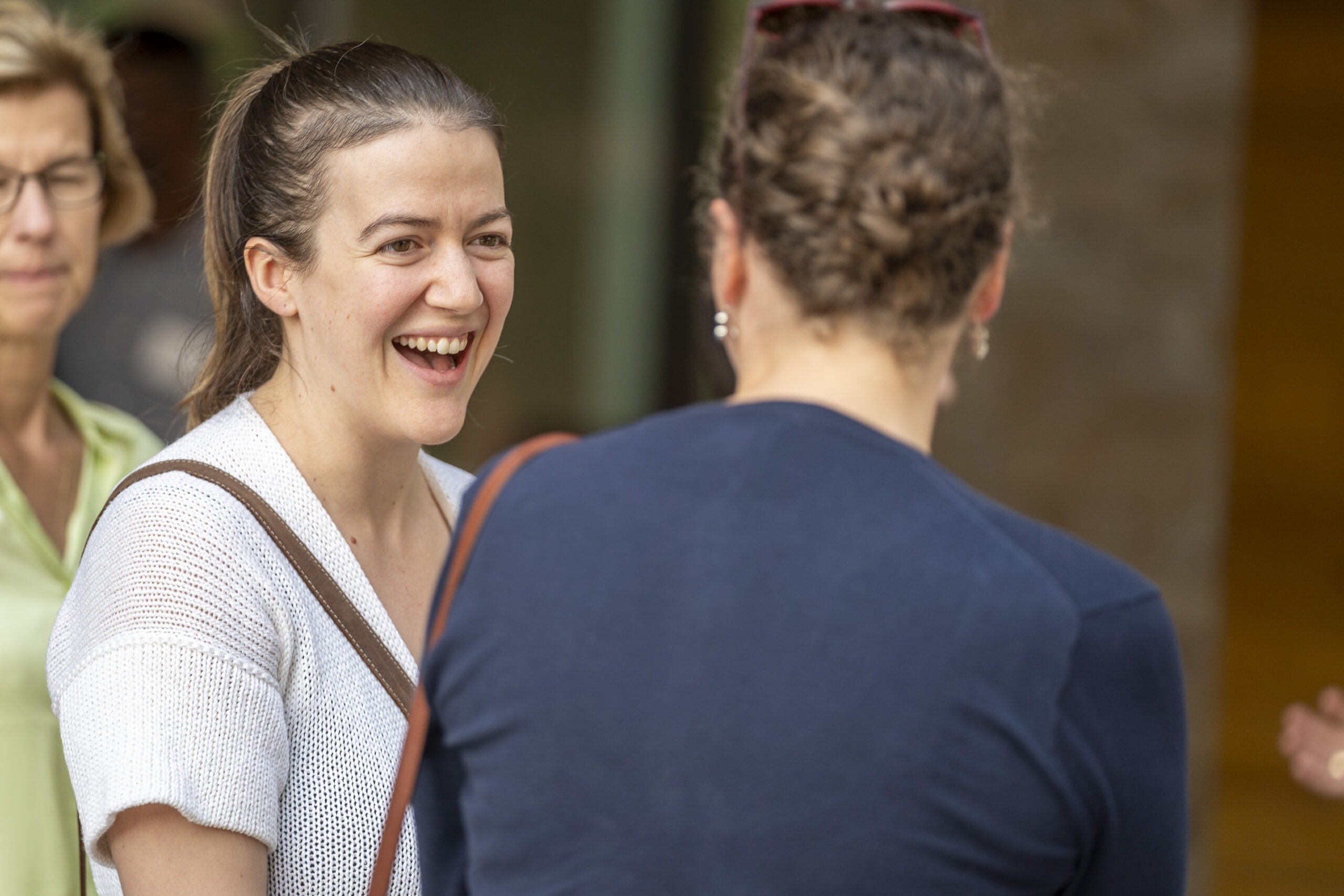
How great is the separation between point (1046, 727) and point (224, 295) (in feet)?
4.26

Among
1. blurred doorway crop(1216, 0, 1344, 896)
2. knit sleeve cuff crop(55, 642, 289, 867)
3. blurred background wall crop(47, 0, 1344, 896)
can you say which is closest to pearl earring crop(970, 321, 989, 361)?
knit sleeve cuff crop(55, 642, 289, 867)

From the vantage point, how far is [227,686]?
155 centimetres

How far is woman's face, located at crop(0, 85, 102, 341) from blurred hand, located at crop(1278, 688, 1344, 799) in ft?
6.68

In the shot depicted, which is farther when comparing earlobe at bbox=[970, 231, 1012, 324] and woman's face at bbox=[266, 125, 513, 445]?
woman's face at bbox=[266, 125, 513, 445]

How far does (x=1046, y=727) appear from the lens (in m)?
1.09

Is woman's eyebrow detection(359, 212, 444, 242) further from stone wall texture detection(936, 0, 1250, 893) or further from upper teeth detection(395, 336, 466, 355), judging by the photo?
stone wall texture detection(936, 0, 1250, 893)

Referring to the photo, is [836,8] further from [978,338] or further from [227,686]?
[227,686]

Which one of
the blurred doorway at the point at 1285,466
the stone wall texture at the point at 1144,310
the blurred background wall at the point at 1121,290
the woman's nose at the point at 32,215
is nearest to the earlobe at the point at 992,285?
the woman's nose at the point at 32,215

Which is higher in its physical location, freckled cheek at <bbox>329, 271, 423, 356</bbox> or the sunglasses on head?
the sunglasses on head

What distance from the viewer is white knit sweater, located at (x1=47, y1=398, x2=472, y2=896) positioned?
1.52m

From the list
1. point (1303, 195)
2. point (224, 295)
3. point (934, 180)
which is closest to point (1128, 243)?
point (1303, 195)

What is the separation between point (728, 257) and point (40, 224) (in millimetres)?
1547

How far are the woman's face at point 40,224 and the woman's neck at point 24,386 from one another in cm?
2

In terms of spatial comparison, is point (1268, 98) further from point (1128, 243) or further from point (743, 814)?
point (743, 814)
